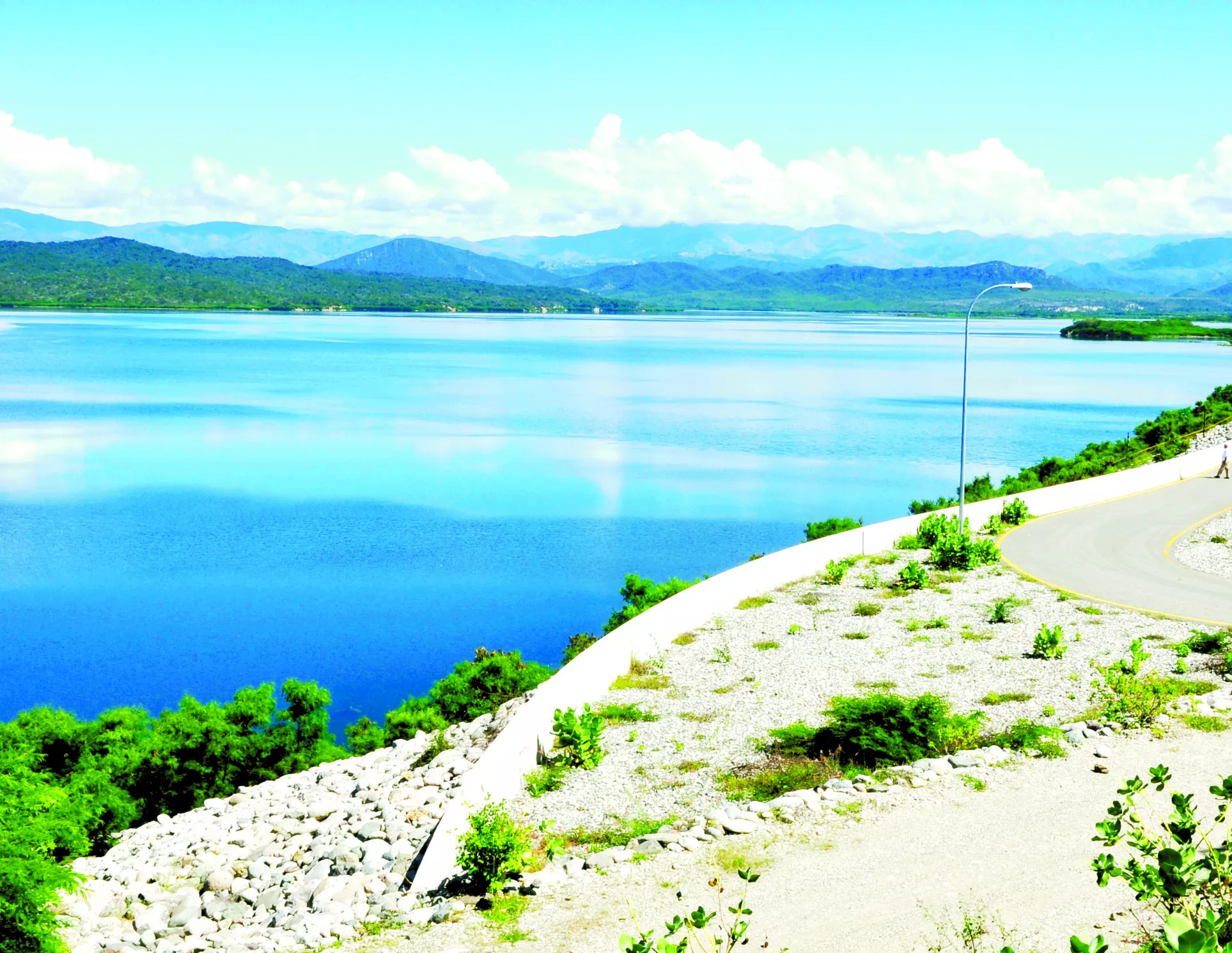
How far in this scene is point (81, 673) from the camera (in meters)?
27.5

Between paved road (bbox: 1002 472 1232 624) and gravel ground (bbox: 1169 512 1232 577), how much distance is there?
34 centimetres

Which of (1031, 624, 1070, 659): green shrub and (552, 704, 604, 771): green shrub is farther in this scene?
(1031, 624, 1070, 659): green shrub

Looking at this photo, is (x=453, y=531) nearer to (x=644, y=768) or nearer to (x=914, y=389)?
(x=644, y=768)

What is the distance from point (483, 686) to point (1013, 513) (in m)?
18.2

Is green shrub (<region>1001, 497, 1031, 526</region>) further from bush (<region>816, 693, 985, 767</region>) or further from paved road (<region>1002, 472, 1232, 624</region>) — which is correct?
bush (<region>816, 693, 985, 767</region>)

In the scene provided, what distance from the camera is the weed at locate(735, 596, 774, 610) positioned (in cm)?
2355

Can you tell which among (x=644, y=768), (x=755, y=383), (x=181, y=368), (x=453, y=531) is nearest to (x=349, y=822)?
(x=644, y=768)

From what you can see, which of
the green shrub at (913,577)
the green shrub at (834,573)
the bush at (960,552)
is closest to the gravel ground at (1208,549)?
the bush at (960,552)

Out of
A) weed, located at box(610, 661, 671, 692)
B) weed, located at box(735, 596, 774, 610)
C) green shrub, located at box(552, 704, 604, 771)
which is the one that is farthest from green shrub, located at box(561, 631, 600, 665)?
green shrub, located at box(552, 704, 604, 771)

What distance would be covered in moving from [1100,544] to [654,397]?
6505 cm

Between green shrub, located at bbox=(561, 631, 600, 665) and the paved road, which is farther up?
the paved road

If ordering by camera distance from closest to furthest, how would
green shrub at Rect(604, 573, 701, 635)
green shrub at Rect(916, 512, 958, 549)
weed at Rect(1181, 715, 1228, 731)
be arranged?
weed at Rect(1181, 715, 1228, 731) → green shrub at Rect(604, 573, 701, 635) → green shrub at Rect(916, 512, 958, 549)

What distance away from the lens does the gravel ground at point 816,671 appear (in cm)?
1416

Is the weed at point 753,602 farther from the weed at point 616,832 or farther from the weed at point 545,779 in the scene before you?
the weed at point 616,832
